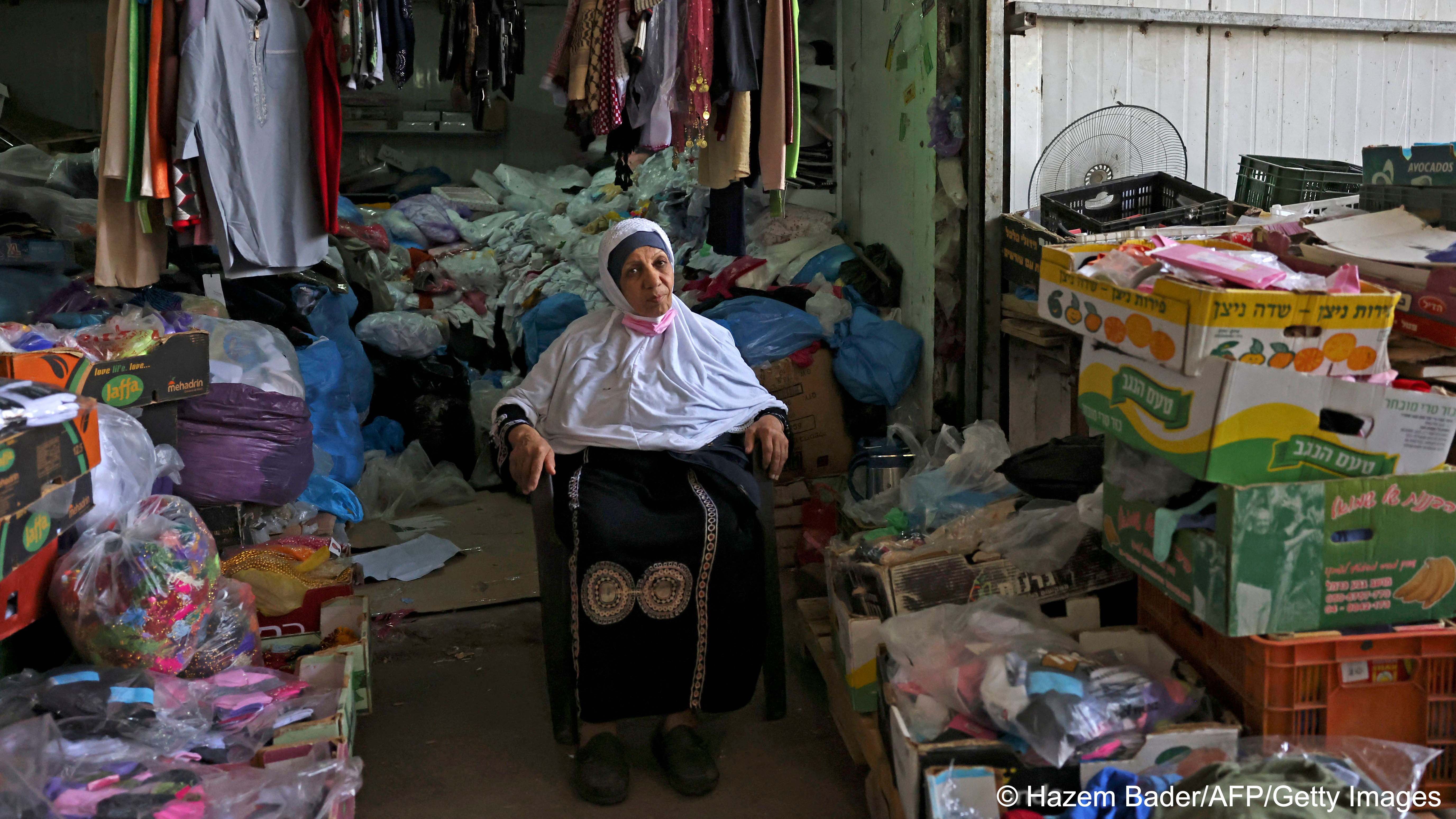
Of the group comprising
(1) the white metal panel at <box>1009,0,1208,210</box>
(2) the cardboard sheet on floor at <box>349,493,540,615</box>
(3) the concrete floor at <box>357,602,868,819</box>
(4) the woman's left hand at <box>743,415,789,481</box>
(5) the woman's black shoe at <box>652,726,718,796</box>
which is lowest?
(2) the cardboard sheet on floor at <box>349,493,540,615</box>

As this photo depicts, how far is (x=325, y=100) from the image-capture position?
3086mm

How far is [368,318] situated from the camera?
16.0 ft

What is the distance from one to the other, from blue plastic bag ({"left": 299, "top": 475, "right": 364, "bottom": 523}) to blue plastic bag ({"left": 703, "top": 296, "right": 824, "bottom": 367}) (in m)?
1.55

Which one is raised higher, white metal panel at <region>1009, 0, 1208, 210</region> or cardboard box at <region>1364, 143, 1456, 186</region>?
white metal panel at <region>1009, 0, 1208, 210</region>

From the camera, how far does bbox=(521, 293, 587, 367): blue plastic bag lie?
4.70 meters

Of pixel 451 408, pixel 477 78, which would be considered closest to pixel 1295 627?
pixel 477 78

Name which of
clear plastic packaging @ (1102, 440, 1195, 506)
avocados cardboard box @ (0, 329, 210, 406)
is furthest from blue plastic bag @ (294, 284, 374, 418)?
clear plastic packaging @ (1102, 440, 1195, 506)

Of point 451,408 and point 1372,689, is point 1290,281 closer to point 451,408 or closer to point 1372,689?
point 1372,689

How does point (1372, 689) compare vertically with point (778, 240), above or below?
below

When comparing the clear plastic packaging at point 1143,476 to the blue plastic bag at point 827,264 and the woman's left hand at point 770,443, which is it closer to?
the woman's left hand at point 770,443

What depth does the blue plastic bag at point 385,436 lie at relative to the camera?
15.6 feet

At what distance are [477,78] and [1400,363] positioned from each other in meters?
2.73

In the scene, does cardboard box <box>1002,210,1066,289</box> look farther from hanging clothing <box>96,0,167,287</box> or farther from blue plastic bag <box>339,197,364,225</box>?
blue plastic bag <box>339,197,364,225</box>

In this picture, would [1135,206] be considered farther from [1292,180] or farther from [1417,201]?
[1417,201]
